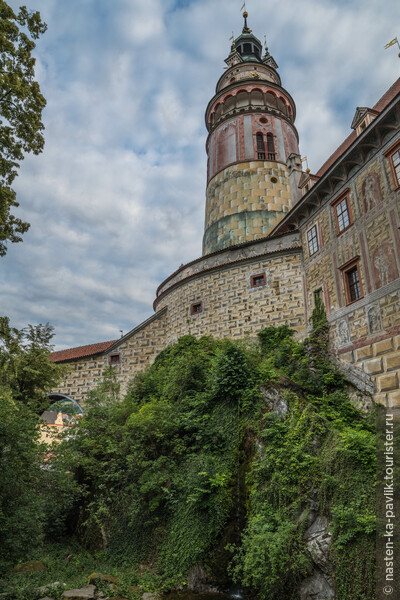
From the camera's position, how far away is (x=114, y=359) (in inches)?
772

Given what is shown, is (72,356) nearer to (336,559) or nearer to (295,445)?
(295,445)

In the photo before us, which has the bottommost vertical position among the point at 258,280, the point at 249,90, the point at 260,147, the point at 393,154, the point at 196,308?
the point at 196,308

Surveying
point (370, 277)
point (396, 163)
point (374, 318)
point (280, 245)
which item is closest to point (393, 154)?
point (396, 163)

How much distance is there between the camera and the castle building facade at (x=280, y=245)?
9.95 meters

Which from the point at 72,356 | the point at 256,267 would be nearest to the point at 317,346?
the point at 256,267

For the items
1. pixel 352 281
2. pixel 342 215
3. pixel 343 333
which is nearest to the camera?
pixel 343 333

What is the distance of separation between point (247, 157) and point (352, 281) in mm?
14189

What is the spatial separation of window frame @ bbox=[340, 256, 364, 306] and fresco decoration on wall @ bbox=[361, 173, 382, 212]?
4.94 ft

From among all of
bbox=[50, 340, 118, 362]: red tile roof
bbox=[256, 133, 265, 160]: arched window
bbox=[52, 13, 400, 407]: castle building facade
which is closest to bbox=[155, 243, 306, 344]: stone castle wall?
bbox=[52, 13, 400, 407]: castle building facade

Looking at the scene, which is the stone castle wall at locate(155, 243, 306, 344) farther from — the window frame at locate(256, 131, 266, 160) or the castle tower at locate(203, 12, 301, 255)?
the window frame at locate(256, 131, 266, 160)

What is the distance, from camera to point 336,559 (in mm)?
6375

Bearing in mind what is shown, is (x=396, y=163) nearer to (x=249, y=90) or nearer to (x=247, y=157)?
(x=247, y=157)

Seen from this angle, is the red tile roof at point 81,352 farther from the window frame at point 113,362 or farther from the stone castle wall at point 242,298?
the stone castle wall at point 242,298

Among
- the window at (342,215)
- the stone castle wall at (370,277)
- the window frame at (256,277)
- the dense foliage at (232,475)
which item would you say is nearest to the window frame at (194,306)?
the window frame at (256,277)
